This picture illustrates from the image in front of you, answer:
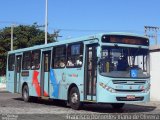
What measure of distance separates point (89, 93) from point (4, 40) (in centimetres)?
4386

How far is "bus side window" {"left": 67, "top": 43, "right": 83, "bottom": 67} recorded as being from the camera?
60.6 ft

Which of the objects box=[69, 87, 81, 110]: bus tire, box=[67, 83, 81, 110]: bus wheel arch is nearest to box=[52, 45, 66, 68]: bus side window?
box=[67, 83, 81, 110]: bus wheel arch

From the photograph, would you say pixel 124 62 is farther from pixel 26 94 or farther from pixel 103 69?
pixel 26 94

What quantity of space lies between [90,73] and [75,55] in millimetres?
1456

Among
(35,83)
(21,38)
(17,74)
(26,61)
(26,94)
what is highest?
(21,38)

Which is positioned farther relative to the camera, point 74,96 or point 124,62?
point 74,96

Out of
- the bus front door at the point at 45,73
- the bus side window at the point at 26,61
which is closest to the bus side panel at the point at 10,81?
the bus side window at the point at 26,61

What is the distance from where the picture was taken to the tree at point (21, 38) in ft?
194

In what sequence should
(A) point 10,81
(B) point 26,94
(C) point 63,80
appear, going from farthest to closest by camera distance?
(A) point 10,81 < (B) point 26,94 < (C) point 63,80

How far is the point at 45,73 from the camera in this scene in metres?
22.1

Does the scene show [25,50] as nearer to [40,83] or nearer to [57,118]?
[40,83]

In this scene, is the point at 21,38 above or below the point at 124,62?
above

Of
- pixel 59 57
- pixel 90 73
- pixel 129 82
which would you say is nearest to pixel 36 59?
pixel 59 57

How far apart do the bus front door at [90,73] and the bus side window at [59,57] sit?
227 cm
